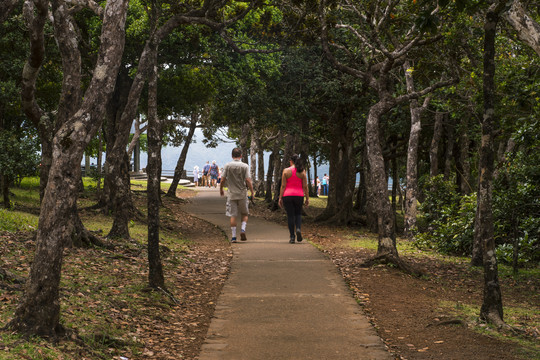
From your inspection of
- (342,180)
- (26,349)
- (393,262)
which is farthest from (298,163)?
(342,180)

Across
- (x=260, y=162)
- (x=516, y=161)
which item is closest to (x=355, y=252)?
(x=516, y=161)

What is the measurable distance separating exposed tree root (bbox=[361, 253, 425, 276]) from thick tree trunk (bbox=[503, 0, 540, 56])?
4.63 meters

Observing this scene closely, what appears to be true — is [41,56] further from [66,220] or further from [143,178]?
[143,178]

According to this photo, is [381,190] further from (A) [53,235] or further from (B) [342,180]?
(B) [342,180]

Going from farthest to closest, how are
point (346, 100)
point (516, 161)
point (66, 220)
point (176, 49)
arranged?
point (346, 100) < point (176, 49) < point (516, 161) < point (66, 220)

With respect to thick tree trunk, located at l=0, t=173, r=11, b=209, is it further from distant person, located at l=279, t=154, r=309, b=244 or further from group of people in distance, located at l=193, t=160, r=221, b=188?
group of people in distance, located at l=193, t=160, r=221, b=188

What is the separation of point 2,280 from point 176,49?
41.2ft

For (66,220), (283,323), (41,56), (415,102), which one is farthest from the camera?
(415,102)

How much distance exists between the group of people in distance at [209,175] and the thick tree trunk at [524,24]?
119ft

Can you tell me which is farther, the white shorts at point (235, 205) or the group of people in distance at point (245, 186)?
the white shorts at point (235, 205)

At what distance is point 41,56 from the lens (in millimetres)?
Result: 9273

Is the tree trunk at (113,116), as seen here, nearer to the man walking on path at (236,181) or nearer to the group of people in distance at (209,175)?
the man walking on path at (236,181)

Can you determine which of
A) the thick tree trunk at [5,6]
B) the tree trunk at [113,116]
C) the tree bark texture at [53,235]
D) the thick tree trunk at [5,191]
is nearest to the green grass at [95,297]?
the tree bark texture at [53,235]

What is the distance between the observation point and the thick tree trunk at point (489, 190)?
7.55 metres
